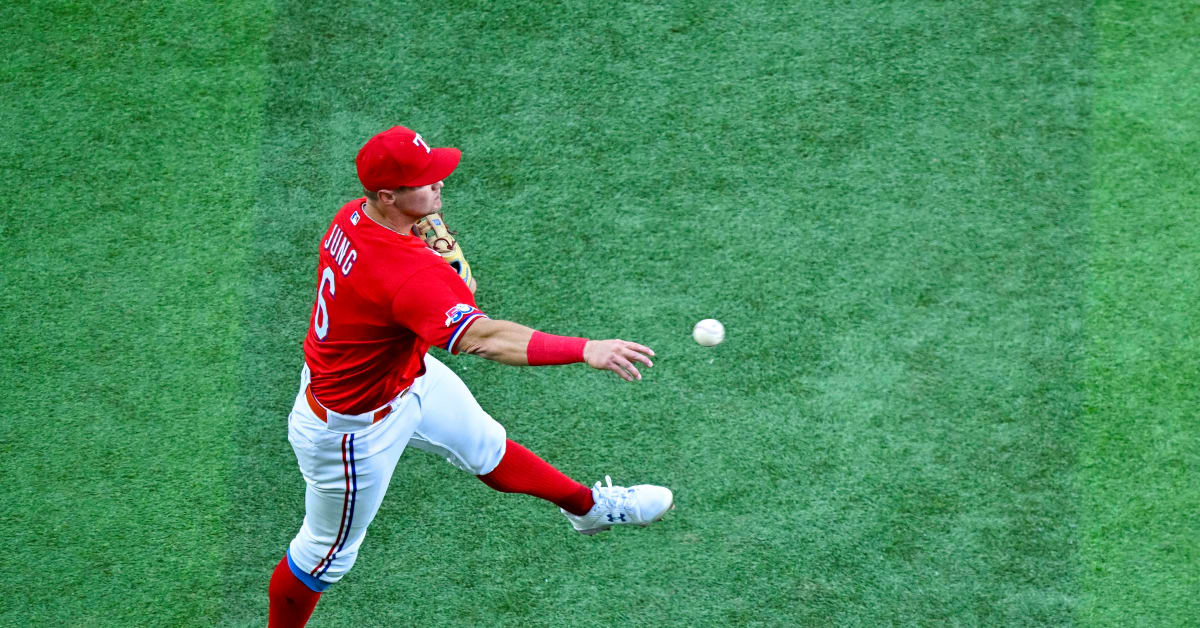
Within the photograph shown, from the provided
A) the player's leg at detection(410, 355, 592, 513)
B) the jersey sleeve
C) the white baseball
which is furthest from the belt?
the white baseball

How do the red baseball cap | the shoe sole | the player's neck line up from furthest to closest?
the shoe sole < the player's neck < the red baseball cap

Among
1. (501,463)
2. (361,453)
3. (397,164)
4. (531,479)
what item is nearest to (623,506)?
(531,479)

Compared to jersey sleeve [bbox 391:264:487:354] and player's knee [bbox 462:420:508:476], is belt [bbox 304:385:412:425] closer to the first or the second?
player's knee [bbox 462:420:508:476]

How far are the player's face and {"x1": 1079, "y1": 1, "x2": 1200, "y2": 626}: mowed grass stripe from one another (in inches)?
110

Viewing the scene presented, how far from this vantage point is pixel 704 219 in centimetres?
534

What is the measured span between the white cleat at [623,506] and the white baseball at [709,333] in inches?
23.7

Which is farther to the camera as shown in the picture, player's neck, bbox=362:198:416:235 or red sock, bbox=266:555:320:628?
red sock, bbox=266:555:320:628

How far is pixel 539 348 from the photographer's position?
3428 mm

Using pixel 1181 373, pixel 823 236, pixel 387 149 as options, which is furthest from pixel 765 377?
pixel 387 149

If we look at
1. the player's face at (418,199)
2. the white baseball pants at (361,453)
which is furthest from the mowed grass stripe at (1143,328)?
the player's face at (418,199)

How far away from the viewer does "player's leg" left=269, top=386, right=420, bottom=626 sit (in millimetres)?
3920

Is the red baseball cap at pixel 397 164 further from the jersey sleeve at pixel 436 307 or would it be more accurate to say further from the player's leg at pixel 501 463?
the player's leg at pixel 501 463

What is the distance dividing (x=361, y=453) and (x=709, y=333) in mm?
1458

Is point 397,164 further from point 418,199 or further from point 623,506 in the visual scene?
point 623,506
